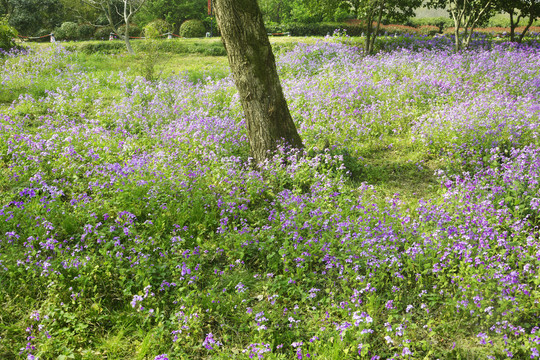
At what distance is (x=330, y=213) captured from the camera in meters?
5.07

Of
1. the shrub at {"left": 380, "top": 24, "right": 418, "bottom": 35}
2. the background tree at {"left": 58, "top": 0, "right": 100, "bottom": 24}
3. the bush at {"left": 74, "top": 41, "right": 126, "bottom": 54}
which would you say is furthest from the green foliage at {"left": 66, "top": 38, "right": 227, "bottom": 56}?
the background tree at {"left": 58, "top": 0, "right": 100, "bottom": 24}

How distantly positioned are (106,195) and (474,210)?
5.15 meters

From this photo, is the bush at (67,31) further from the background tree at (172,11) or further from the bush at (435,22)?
the bush at (435,22)

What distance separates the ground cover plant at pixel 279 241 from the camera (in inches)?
137

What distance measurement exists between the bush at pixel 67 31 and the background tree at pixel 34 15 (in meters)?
2.26

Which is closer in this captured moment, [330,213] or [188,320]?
[188,320]

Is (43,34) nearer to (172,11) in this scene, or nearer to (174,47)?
(172,11)

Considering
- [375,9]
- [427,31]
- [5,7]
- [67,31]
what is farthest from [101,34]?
[427,31]

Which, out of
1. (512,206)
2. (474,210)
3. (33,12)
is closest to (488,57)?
(512,206)

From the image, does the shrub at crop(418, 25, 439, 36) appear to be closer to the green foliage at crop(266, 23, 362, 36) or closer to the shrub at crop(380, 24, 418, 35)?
the shrub at crop(380, 24, 418, 35)

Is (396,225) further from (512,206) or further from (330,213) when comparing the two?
(512,206)

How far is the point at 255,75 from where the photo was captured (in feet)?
19.4

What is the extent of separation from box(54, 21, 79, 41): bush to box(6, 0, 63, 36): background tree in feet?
7.42

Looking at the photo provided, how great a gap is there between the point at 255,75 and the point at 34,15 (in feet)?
99.4
